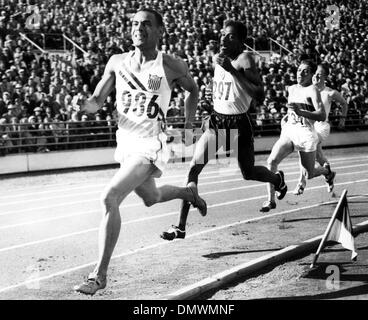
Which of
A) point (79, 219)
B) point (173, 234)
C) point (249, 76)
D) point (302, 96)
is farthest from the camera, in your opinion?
point (79, 219)

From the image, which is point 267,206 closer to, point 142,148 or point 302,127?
point 302,127

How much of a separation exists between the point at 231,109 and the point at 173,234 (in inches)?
68.2

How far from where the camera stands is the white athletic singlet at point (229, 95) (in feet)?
27.3

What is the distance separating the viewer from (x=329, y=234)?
630cm

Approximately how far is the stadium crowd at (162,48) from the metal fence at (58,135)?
0.03m

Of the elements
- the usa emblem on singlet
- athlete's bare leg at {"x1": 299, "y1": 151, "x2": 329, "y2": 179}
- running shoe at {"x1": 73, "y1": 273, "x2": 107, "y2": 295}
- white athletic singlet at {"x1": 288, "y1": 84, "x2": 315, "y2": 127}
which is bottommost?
running shoe at {"x1": 73, "y1": 273, "x2": 107, "y2": 295}

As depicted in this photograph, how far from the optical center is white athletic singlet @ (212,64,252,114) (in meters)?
8.32

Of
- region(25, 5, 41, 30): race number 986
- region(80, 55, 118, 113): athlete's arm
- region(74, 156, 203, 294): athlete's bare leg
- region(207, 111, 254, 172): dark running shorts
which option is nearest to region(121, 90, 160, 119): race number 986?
region(80, 55, 118, 113): athlete's arm

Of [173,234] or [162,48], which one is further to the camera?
[162,48]

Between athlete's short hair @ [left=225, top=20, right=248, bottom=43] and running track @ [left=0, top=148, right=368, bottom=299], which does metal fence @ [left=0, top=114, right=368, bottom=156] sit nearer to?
running track @ [left=0, top=148, right=368, bottom=299]

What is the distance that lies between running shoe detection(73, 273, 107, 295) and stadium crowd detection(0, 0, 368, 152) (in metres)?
6.78

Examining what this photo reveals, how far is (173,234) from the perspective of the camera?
762cm

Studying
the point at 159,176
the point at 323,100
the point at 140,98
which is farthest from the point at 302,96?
the point at 140,98

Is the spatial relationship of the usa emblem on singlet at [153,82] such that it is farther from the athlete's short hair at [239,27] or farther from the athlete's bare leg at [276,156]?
the athlete's bare leg at [276,156]
